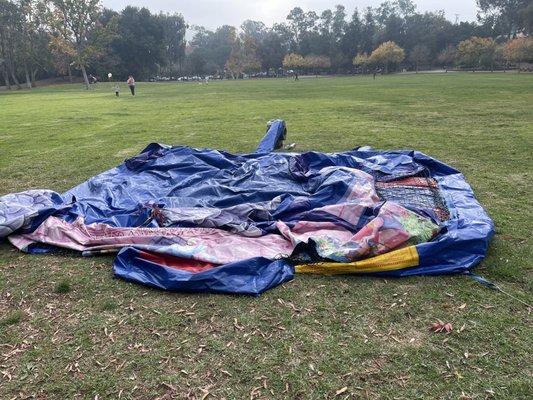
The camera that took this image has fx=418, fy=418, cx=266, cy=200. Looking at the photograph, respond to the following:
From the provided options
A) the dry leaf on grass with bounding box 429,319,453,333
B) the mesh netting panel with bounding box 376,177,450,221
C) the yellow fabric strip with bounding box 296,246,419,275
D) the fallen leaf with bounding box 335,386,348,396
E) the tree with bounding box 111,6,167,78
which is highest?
the tree with bounding box 111,6,167,78

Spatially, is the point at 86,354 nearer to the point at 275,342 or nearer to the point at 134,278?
the point at 134,278

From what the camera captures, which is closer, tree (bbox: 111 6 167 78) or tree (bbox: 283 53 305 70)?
tree (bbox: 111 6 167 78)

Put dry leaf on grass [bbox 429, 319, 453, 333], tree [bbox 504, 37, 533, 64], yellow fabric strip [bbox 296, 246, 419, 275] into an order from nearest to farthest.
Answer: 1. dry leaf on grass [bbox 429, 319, 453, 333]
2. yellow fabric strip [bbox 296, 246, 419, 275]
3. tree [bbox 504, 37, 533, 64]

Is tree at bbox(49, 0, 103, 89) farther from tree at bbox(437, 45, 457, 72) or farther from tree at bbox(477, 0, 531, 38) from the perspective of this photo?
tree at bbox(477, 0, 531, 38)

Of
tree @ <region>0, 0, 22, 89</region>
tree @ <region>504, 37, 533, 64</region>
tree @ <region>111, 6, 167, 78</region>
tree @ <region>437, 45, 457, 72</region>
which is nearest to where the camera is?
tree @ <region>0, 0, 22, 89</region>

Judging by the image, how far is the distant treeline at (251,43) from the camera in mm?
49750

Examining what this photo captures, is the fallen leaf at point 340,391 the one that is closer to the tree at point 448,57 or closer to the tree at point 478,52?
the tree at point 478,52

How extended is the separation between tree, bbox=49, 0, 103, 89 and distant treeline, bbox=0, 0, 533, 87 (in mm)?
105

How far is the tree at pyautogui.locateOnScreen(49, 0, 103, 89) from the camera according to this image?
1780 inches

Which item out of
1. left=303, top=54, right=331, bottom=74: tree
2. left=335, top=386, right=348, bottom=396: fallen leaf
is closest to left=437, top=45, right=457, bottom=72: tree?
left=303, top=54, right=331, bottom=74: tree

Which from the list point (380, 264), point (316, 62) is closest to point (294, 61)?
point (316, 62)

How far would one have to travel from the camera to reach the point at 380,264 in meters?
4.20

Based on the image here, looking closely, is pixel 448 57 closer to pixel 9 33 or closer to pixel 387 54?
pixel 387 54

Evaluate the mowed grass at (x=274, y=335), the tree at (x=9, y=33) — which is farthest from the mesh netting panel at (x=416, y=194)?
the tree at (x=9, y=33)
